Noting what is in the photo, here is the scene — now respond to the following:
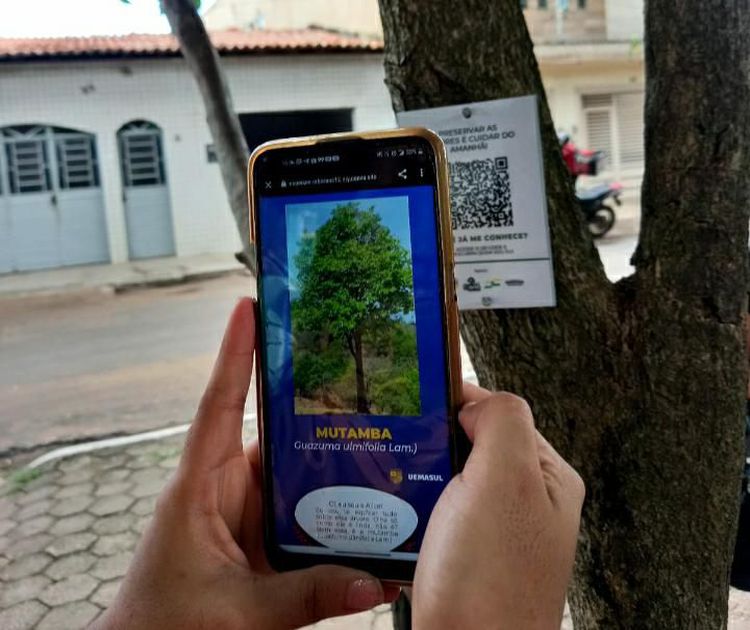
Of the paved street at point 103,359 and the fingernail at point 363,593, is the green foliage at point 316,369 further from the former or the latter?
the paved street at point 103,359

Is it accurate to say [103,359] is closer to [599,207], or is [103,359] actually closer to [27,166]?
[27,166]

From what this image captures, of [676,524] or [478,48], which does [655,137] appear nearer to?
[478,48]

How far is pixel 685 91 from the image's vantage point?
141cm

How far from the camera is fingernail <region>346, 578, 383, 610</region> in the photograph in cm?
99

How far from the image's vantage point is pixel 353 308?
41.7 inches

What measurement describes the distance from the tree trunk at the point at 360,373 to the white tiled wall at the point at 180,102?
11225mm

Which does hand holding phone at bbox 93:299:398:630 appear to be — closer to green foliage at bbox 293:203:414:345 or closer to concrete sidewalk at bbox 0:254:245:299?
green foliage at bbox 293:203:414:345

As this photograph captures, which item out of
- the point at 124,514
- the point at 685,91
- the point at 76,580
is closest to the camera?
the point at 685,91

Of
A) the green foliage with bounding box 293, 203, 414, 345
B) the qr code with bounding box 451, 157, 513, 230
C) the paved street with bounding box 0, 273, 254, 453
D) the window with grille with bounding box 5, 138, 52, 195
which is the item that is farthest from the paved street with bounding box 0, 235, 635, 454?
the green foliage with bounding box 293, 203, 414, 345

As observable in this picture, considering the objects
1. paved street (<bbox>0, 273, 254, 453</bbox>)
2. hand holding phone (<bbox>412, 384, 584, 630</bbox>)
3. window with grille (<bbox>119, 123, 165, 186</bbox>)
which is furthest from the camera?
window with grille (<bbox>119, 123, 165, 186</bbox>)

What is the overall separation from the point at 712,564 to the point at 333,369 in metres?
0.86

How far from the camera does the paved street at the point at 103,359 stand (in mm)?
5176

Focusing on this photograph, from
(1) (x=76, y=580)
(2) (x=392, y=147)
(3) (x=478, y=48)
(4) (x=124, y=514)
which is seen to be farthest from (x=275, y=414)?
(4) (x=124, y=514)

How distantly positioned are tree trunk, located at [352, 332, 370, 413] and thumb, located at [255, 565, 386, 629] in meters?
0.22
